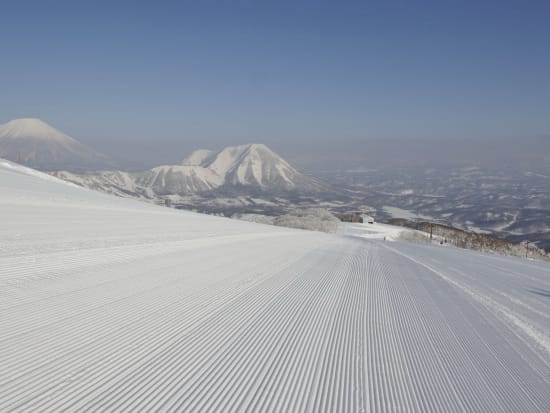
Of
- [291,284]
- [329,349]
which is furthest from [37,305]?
[291,284]

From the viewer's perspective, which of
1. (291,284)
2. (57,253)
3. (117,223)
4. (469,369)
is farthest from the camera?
(117,223)

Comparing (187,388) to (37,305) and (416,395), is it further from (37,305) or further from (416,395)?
(37,305)

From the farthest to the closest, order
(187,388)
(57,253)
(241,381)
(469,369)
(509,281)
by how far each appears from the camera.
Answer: (509,281) → (57,253) → (469,369) → (241,381) → (187,388)

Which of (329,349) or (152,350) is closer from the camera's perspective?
(152,350)

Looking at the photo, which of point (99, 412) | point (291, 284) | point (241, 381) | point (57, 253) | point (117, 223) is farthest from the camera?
point (117, 223)

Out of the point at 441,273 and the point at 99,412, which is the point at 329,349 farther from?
the point at 441,273

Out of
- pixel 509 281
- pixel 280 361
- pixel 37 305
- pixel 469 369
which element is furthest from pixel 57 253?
pixel 509 281
